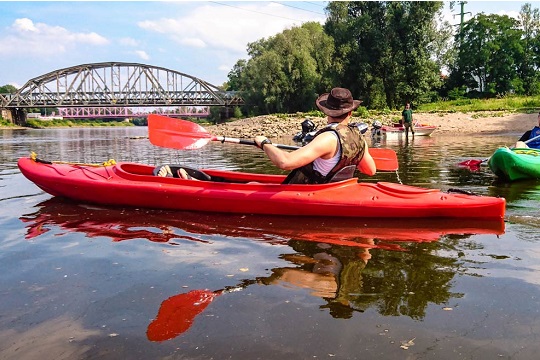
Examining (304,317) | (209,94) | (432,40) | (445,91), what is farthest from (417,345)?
(209,94)

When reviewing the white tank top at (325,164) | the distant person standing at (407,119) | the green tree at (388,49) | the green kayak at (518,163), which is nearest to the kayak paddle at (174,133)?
the white tank top at (325,164)

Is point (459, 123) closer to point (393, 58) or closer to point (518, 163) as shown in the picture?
point (393, 58)

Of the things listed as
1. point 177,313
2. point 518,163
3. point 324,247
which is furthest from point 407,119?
point 177,313

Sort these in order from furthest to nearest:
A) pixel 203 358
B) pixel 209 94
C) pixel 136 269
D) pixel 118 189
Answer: pixel 209 94 → pixel 118 189 → pixel 136 269 → pixel 203 358

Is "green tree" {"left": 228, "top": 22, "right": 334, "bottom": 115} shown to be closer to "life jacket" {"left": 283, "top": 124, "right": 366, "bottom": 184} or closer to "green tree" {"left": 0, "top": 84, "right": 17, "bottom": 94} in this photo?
"life jacket" {"left": 283, "top": 124, "right": 366, "bottom": 184}

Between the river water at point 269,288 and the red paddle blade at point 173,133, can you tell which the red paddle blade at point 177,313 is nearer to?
the river water at point 269,288

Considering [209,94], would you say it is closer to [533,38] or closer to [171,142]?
[533,38]

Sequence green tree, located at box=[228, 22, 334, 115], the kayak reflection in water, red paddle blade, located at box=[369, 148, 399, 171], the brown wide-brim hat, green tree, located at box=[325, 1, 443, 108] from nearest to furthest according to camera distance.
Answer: the kayak reflection in water
the brown wide-brim hat
red paddle blade, located at box=[369, 148, 399, 171]
green tree, located at box=[325, 1, 443, 108]
green tree, located at box=[228, 22, 334, 115]

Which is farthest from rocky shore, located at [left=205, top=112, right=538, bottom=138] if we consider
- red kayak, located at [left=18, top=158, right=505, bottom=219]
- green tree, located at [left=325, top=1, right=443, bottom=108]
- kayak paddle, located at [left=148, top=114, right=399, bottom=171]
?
red kayak, located at [left=18, top=158, right=505, bottom=219]

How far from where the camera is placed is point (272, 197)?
5.49 meters

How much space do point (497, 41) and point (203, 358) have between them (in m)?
51.8

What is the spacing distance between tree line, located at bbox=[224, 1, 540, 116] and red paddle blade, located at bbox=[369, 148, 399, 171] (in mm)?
30200

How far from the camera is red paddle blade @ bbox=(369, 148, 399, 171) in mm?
6859

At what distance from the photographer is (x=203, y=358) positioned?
2.41 metres
